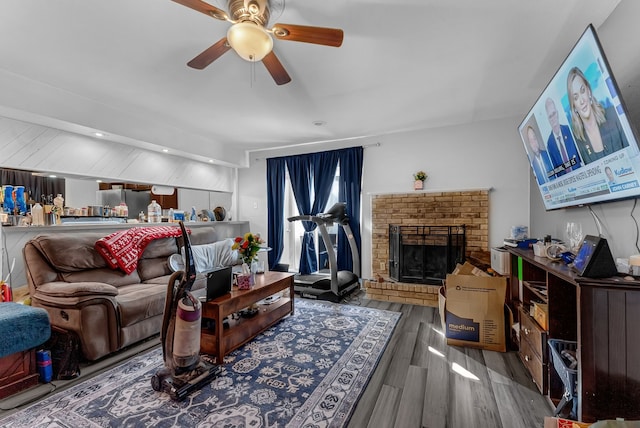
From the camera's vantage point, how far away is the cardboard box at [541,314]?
1804mm

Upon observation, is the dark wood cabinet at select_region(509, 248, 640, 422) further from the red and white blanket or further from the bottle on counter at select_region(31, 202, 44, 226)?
the bottle on counter at select_region(31, 202, 44, 226)

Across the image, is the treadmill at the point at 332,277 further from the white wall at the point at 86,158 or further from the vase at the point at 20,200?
the vase at the point at 20,200

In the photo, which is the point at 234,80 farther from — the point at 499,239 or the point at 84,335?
the point at 499,239

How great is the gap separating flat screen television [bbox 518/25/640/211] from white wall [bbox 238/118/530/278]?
5.30 ft

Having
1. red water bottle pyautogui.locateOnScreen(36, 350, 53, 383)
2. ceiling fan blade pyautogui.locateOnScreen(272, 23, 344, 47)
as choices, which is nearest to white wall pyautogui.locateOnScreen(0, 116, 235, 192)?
red water bottle pyautogui.locateOnScreen(36, 350, 53, 383)

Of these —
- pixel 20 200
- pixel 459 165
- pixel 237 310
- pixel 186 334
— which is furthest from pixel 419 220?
pixel 20 200

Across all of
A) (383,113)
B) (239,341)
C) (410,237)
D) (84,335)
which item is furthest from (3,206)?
(410,237)

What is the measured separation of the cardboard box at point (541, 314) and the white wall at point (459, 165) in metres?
2.02

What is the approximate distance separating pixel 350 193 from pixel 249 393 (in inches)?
130

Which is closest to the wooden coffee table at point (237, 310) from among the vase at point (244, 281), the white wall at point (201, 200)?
the vase at point (244, 281)

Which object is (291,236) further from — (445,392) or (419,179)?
(445,392)

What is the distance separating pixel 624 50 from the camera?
5.75ft

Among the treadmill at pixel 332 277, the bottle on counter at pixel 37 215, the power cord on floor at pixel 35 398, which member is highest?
the bottle on counter at pixel 37 215

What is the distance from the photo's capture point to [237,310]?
2443 mm
